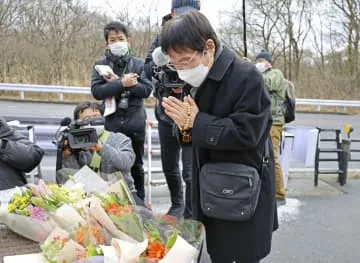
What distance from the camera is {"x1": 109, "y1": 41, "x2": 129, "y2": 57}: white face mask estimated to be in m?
3.86

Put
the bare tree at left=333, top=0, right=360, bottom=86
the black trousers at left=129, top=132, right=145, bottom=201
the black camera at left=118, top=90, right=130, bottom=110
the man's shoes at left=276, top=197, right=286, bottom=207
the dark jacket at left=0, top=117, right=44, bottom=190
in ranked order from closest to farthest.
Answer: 1. the dark jacket at left=0, top=117, right=44, bottom=190
2. the black camera at left=118, top=90, right=130, bottom=110
3. the black trousers at left=129, top=132, right=145, bottom=201
4. the man's shoes at left=276, top=197, right=286, bottom=207
5. the bare tree at left=333, top=0, right=360, bottom=86

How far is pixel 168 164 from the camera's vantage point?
3.89 metres

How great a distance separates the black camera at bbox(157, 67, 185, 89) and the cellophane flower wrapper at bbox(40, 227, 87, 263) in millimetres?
1706

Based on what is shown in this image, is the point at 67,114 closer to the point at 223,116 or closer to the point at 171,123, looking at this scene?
the point at 171,123

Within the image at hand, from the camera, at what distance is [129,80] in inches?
148

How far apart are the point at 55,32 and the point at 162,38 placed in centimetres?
1854

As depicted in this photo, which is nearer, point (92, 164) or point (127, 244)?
point (127, 244)

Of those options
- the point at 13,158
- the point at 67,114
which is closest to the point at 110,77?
the point at 13,158

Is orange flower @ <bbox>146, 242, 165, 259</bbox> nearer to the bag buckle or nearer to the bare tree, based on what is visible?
the bag buckle

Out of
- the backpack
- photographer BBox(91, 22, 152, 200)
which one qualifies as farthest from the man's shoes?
photographer BBox(91, 22, 152, 200)

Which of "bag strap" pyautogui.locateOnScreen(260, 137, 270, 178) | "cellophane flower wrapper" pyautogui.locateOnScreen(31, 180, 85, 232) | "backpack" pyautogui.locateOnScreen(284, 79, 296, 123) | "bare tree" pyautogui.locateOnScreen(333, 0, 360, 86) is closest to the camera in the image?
"cellophane flower wrapper" pyautogui.locateOnScreen(31, 180, 85, 232)

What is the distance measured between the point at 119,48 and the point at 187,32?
7.62 ft

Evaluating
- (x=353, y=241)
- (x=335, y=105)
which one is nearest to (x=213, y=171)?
(x=353, y=241)

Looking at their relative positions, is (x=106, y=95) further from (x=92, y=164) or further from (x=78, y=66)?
(x=78, y=66)
